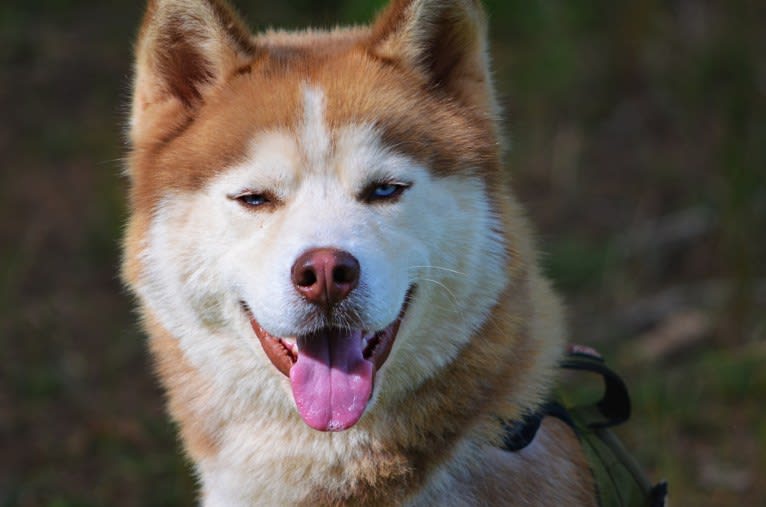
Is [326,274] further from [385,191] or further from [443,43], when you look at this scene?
[443,43]

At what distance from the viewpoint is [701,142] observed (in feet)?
25.8

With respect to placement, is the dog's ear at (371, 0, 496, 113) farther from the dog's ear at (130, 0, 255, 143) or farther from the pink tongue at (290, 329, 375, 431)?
the pink tongue at (290, 329, 375, 431)

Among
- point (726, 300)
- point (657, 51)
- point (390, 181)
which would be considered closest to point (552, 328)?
point (390, 181)

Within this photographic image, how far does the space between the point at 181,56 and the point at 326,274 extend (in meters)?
0.89

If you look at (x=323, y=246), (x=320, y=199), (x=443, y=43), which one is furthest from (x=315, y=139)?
(x=443, y=43)

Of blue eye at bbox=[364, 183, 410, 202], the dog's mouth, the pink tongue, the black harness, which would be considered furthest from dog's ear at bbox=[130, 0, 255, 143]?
the black harness

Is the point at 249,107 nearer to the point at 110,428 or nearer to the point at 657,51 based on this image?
the point at 110,428

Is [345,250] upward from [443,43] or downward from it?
downward

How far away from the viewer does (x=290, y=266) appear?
8.48 ft

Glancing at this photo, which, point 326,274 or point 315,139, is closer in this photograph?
point 326,274

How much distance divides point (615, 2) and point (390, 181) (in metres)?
6.25

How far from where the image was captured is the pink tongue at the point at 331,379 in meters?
2.61

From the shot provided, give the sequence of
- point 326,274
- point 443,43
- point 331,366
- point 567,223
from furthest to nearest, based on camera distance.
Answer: point 567,223 → point 443,43 → point 331,366 → point 326,274

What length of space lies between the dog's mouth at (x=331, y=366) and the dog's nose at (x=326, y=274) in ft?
0.50
